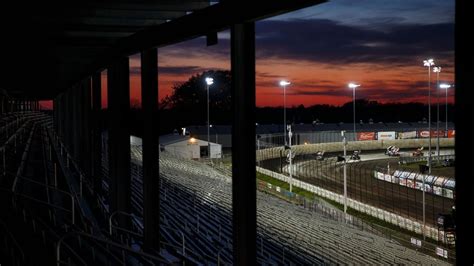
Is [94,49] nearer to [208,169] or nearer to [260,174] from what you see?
[208,169]

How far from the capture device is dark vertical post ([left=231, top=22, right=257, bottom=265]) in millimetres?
3959

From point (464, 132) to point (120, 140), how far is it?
583cm

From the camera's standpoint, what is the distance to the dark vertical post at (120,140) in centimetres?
717

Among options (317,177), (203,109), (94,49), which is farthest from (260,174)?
(203,109)

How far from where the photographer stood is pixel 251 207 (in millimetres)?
4078

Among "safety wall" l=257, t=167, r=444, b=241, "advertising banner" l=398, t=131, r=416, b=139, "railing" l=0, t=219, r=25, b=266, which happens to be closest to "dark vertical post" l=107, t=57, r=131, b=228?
"railing" l=0, t=219, r=25, b=266

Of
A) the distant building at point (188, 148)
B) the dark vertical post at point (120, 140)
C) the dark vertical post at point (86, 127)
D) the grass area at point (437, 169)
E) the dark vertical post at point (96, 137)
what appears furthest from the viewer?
the grass area at point (437, 169)

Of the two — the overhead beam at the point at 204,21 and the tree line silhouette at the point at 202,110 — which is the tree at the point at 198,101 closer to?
the tree line silhouette at the point at 202,110

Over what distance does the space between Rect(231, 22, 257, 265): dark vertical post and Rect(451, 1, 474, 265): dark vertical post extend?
2039 mm

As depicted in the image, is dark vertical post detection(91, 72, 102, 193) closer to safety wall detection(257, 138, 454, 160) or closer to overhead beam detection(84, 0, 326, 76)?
overhead beam detection(84, 0, 326, 76)

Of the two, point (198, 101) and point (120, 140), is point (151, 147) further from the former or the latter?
point (198, 101)

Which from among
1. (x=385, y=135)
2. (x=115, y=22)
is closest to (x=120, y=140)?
(x=115, y=22)

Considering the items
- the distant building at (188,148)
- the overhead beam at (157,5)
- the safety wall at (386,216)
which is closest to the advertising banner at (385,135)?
the distant building at (188,148)

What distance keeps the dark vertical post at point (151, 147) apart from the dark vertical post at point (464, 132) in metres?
4.27
